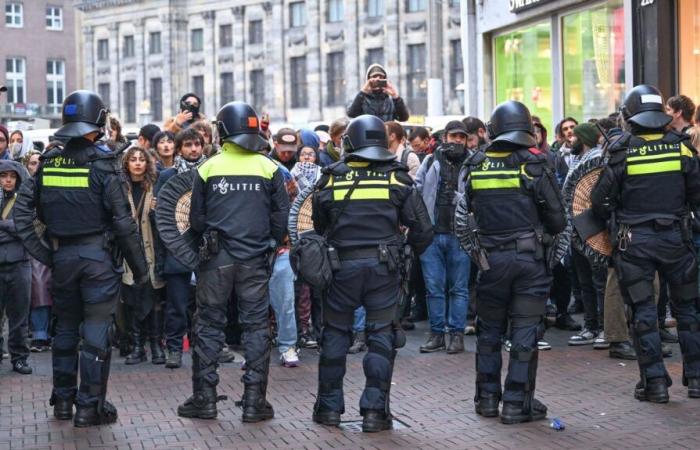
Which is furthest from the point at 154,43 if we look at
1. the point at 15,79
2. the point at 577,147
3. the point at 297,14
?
the point at 577,147

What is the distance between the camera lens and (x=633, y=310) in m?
8.88

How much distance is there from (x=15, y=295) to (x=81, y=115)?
125 inches

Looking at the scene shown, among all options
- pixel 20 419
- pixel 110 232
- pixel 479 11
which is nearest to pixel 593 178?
pixel 110 232

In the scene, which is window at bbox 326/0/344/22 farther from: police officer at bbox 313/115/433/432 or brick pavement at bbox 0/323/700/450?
→ police officer at bbox 313/115/433/432

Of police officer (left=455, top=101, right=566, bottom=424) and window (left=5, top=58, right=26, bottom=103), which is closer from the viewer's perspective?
police officer (left=455, top=101, right=566, bottom=424)

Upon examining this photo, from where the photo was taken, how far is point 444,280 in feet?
37.8

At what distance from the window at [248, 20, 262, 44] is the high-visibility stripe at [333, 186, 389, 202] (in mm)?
62184

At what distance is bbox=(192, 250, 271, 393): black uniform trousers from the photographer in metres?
8.43

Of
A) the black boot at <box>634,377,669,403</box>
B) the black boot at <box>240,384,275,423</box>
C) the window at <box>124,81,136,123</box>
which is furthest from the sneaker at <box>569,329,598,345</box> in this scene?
the window at <box>124,81,136,123</box>

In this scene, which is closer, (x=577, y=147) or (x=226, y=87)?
(x=577, y=147)

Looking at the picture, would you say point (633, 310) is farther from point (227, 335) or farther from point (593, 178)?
point (227, 335)

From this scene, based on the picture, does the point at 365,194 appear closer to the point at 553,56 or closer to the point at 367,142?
the point at 367,142

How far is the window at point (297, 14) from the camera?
67.1 meters

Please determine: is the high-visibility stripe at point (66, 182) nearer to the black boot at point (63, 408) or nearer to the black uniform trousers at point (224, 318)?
the black uniform trousers at point (224, 318)
